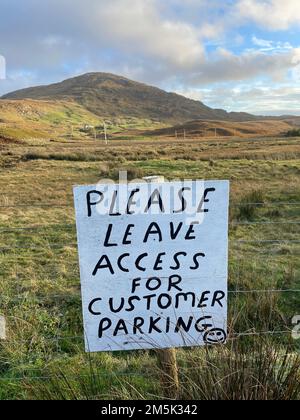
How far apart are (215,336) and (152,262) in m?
0.72

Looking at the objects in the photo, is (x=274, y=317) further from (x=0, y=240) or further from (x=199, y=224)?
(x=0, y=240)

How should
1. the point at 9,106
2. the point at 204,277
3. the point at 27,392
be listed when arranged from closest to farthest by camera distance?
the point at 204,277 < the point at 27,392 < the point at 9,106

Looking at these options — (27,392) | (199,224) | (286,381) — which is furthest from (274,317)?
(27,392)

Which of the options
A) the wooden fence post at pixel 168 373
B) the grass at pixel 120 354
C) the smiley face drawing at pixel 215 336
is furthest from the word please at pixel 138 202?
the grass at pixel 120 354

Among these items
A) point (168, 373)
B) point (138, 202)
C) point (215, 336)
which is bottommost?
point (168, 373)

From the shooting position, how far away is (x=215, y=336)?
8.97 feet

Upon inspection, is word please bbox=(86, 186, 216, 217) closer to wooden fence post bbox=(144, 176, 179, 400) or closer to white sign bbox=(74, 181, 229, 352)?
white sign bbox=(74, 181, 229, 352)

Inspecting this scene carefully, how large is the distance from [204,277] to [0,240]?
7.32 meters

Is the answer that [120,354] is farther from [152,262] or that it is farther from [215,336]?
[152,262]

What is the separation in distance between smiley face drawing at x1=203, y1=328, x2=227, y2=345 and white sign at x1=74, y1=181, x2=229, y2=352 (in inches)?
0.6

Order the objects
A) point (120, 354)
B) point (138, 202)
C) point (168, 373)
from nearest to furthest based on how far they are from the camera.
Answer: point (138, 202) → point (168, 373) → point (120, 354)

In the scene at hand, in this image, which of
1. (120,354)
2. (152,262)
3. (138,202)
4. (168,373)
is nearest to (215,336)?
(168,373)

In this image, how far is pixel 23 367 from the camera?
11.2 feet

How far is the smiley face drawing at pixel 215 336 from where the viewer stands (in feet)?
8.89
